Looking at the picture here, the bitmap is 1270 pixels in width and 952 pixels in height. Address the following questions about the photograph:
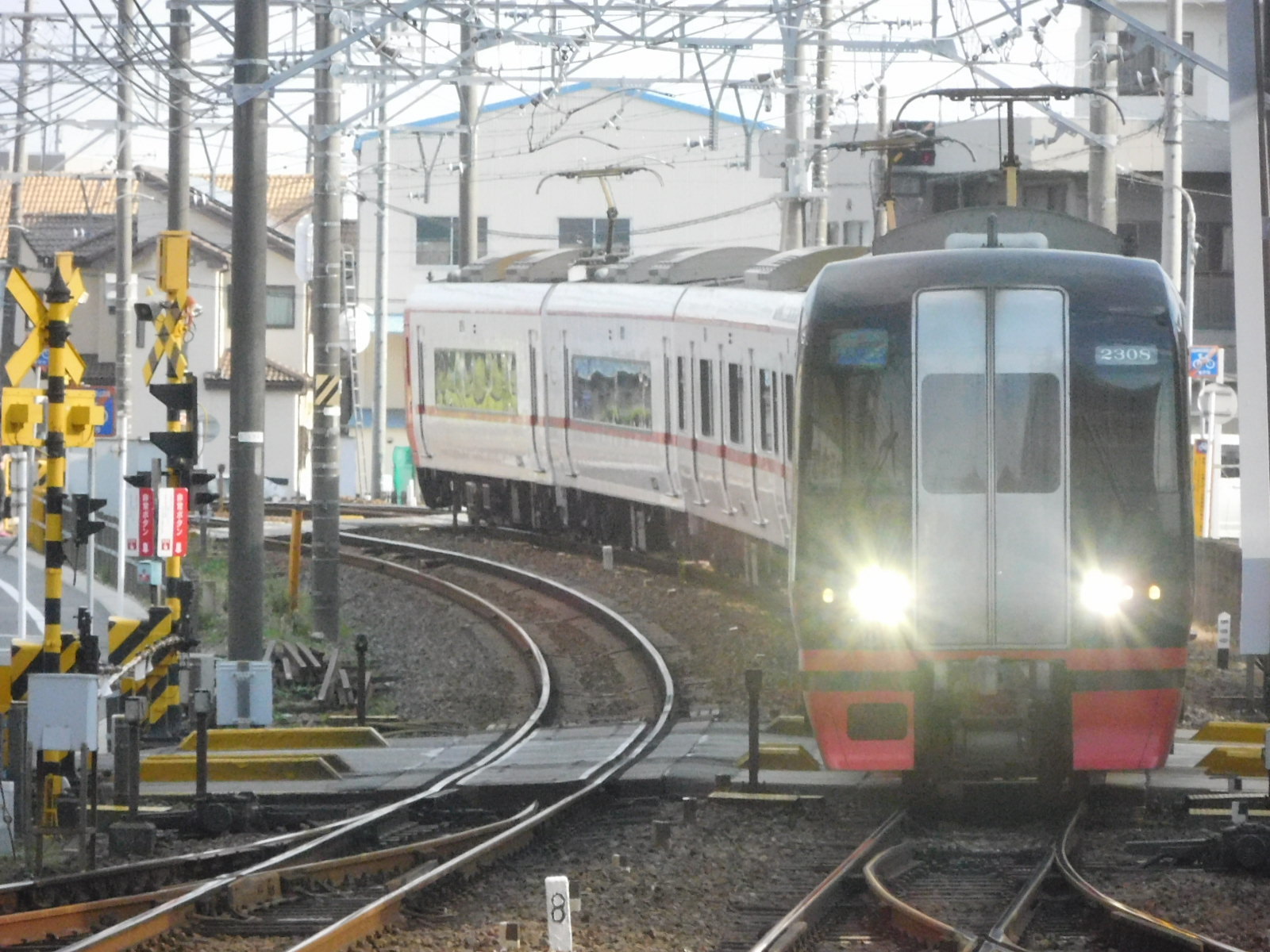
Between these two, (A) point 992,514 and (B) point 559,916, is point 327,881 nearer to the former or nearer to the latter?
(B) point 559,916

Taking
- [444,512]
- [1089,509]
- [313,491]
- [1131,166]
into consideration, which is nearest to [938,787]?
[1089,509]

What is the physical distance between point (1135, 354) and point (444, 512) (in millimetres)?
22996

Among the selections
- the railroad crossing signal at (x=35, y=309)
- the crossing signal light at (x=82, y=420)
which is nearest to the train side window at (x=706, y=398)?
the crossing signal light at (x=82, y=420)

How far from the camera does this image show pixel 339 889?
8.72 metres

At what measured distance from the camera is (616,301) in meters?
23.0

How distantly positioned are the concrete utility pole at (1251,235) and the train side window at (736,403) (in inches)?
460

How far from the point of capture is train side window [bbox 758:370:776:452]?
17766 mm

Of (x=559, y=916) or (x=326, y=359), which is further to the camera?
(x=326, y=359)

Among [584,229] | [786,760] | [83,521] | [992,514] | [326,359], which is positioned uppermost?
[584,229]

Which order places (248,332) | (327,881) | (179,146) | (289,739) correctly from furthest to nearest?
(179,146) < (248,332) < (289,739) < (327,881)

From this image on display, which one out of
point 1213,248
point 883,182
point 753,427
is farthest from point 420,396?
point 1213,248

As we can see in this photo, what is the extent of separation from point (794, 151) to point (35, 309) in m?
14.8

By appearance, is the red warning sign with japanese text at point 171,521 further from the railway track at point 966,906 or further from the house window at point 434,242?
the house window at point 434,242

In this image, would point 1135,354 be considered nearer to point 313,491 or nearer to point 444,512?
point 313,491
